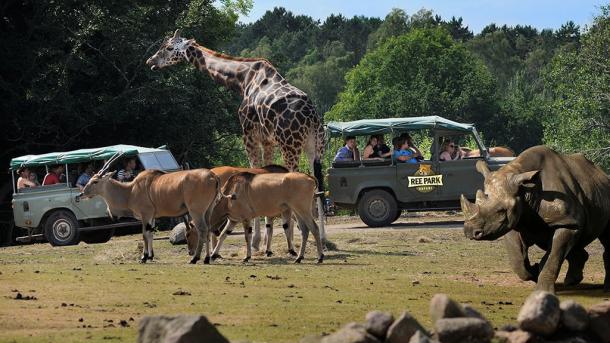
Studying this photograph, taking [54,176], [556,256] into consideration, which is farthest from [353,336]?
[54,176]

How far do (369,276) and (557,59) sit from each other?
3490 cm

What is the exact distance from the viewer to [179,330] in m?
11.0

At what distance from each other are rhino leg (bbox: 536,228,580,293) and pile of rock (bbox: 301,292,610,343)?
400cm

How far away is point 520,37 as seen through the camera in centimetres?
17300

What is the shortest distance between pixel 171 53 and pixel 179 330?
21.0 m

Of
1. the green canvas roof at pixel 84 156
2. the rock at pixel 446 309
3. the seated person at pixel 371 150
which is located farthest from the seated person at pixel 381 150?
the rock at pixel 446 309

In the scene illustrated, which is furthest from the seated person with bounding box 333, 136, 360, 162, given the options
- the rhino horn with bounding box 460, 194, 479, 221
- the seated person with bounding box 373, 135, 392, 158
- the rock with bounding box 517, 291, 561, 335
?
the rock with bounding box 517, 291, 561, 335

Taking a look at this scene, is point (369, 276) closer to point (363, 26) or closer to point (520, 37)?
point (520, 37)

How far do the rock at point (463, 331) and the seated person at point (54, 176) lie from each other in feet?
71.1

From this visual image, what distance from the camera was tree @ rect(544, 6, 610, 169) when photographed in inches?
1987

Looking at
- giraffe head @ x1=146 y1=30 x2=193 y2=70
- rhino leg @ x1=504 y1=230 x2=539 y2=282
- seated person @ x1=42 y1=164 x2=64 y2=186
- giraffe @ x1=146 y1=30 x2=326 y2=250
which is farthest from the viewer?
seated person @ x1=42 y1=164 x2=64 y2=186

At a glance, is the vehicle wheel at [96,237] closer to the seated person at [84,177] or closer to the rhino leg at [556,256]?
the seated person at [84,177]

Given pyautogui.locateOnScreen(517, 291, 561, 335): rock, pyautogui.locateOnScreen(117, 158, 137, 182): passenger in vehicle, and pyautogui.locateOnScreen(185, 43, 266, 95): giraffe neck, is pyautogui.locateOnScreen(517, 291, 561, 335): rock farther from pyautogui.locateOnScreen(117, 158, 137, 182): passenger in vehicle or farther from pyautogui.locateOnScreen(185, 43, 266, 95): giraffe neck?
pyautogui.locateOnScreen(117, 158, 137, 182): passenger in vehicle

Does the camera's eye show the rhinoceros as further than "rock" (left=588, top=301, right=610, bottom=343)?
Yes
